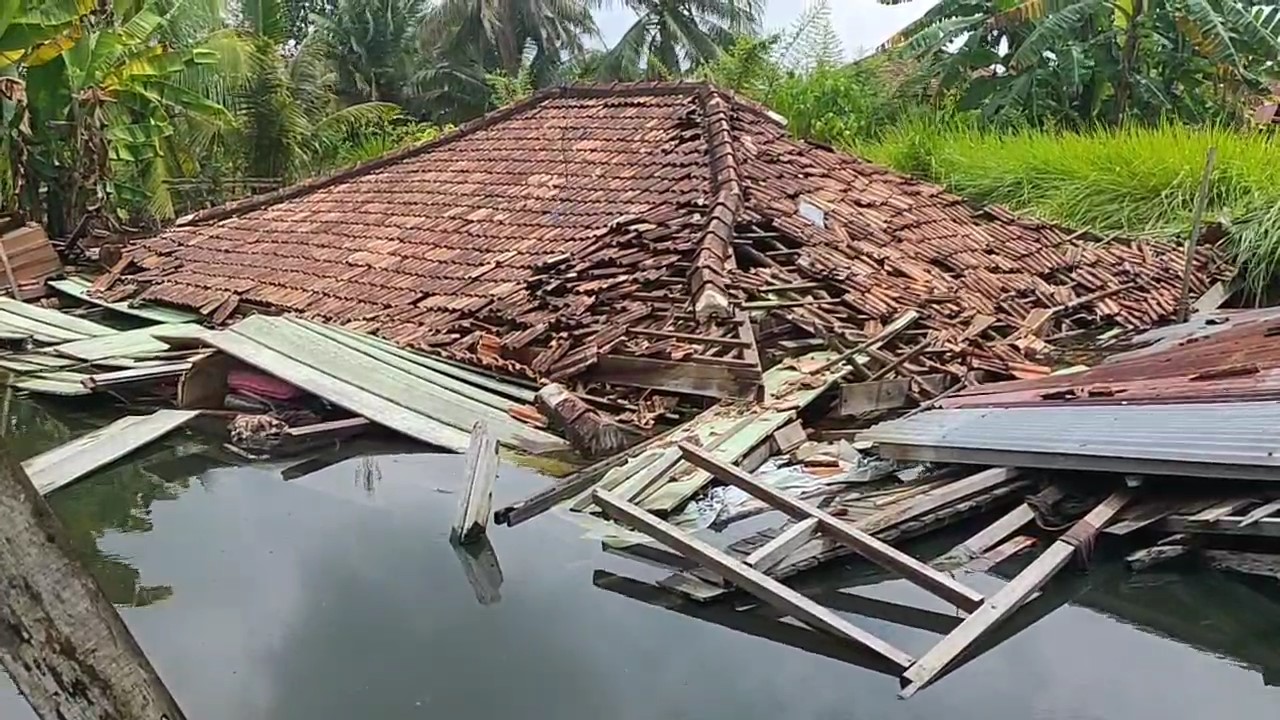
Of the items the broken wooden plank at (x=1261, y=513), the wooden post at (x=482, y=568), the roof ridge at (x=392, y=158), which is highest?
the roof ridge at (x=392, y=158)

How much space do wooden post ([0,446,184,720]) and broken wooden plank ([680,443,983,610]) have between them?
2701 millimetres

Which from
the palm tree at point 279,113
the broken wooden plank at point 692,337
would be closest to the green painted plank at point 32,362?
→ the broken wooden plank at point 692,337

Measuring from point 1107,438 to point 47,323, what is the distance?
322 inches

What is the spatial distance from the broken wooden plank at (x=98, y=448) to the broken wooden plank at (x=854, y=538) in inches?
130

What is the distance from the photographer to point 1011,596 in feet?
12.4

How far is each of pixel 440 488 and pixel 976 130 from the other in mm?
9372

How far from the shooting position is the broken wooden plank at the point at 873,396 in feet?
19.7

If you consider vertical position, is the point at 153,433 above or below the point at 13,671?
below

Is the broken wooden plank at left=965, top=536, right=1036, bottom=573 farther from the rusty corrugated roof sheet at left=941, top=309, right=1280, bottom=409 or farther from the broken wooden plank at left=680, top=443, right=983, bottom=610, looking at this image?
the rusty corrugated roof sheet at left=941, top=309, right=1280, bottom=409

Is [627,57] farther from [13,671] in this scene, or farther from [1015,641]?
[13,671]

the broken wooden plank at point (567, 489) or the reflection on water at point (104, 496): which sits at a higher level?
the broken wooden plank at point (567, 489)

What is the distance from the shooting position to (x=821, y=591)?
4215 millimetres

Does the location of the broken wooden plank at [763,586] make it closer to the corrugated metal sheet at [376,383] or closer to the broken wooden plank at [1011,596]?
the broken wooden plank at [1011,596]

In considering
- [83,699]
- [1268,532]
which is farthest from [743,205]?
[83,699]
